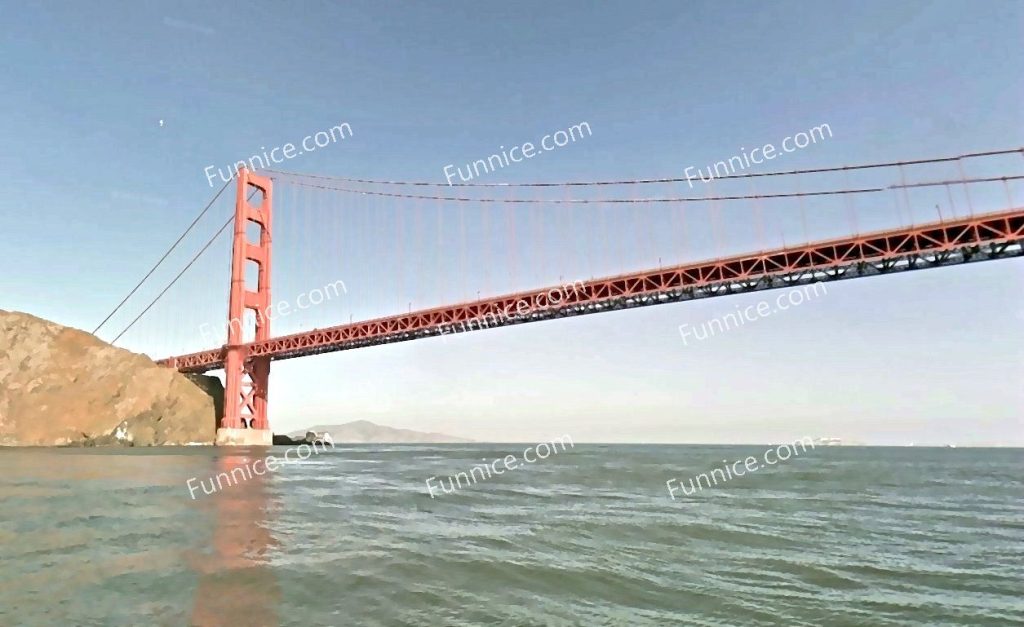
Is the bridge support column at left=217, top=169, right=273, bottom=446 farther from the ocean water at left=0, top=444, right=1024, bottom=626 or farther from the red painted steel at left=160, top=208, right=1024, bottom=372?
the ocean water at left=0, top=444, right=1024, bottom=626

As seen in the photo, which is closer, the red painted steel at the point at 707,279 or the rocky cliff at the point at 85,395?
the red painted steel at the point at 707,279

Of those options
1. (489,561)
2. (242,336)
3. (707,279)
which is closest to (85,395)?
(242,336)

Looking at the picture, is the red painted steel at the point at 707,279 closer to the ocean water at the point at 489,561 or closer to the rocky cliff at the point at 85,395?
the rocky cliff at the point at 85,395

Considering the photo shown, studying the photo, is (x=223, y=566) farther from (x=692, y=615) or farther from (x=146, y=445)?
(x=146, y=445)

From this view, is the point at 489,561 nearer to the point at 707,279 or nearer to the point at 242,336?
the point at 707,279

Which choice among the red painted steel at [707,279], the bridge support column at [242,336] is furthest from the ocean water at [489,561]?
the bridge support column at [242,336]

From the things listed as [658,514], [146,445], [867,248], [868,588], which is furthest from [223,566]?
[146,445]
